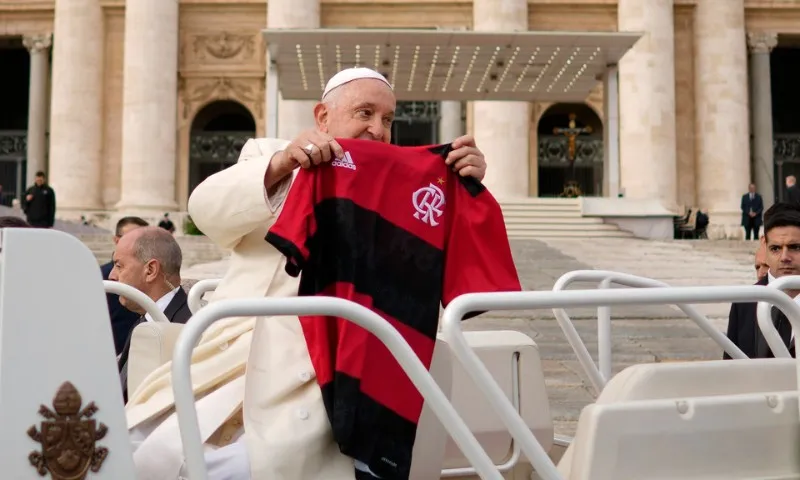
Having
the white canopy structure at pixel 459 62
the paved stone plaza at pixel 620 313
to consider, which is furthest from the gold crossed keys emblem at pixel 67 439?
the white canopy structure at pixel 459 62

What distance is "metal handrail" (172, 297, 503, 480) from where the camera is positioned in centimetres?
200

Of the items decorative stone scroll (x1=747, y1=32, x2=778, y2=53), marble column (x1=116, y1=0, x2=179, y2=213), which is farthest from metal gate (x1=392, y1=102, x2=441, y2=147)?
decorative stone scroll (x1=747, y1=32, x2=778, y2=53)

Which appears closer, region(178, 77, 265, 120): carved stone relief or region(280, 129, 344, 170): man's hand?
region(280, 129, 344, 170): man's hand

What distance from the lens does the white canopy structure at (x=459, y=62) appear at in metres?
17.8

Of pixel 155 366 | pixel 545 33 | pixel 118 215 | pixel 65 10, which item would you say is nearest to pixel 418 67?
pixel 545 33

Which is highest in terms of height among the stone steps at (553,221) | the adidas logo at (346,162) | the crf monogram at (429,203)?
the stone steps at (553,221)

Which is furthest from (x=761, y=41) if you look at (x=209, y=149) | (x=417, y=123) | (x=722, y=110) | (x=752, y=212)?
(x=209, y=149)

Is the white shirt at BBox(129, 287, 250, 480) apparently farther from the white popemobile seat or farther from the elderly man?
the white popemobile seat

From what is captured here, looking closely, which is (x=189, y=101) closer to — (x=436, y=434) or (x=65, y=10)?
(x=65, y=10)

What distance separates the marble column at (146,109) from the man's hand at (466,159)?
25.1 meters

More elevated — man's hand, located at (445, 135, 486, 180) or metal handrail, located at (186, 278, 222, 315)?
man's hand, located at (445, 135, 486, 180)

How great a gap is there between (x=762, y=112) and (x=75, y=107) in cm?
2220

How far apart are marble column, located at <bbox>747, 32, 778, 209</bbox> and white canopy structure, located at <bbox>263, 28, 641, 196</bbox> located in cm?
1120

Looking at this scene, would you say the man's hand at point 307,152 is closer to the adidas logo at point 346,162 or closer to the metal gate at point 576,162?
the adidas logo at point 346,162
